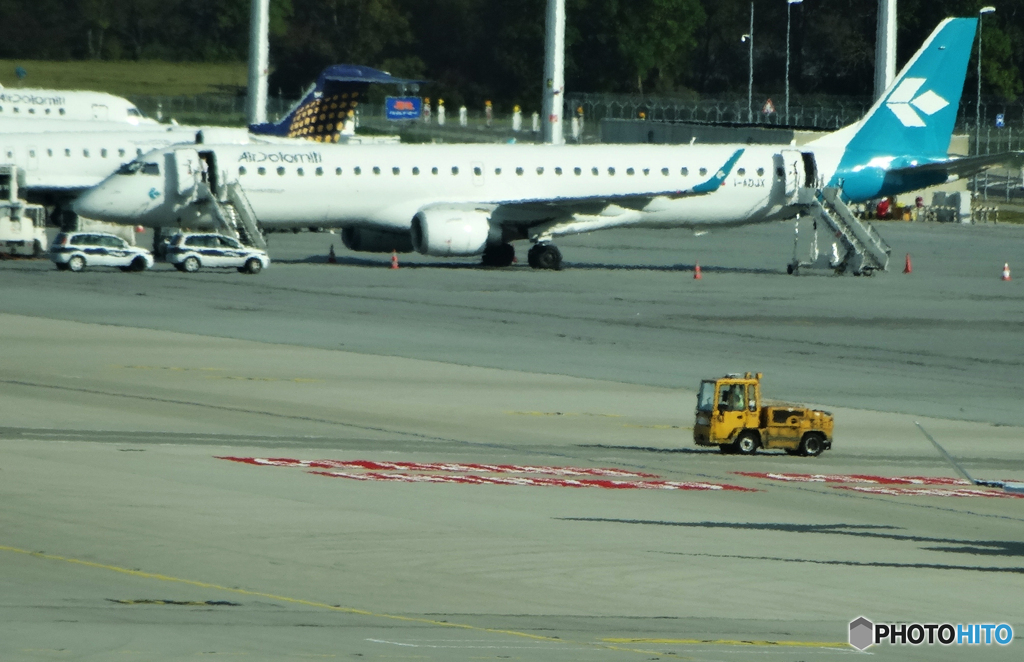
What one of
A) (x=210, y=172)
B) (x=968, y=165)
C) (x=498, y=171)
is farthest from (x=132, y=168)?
(x=968, y=165)

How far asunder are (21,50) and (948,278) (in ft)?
303

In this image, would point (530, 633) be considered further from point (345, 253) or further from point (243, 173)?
point (345, 253)

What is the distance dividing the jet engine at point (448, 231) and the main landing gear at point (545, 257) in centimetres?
243

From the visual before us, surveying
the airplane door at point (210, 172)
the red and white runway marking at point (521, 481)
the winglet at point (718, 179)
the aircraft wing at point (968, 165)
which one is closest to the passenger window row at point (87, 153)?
the airplane door at point (210, 172)

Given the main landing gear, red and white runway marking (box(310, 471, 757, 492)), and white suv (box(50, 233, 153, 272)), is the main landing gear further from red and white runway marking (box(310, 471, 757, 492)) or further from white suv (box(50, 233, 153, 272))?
red and white runway marking (box(310, 471, 757, 492))

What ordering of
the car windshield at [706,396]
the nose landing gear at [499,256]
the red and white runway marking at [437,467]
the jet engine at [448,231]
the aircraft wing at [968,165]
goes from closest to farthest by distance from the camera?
the red and white runway marking at [437,467], the car windshield at [706,396], the jet engine at [448,231], the aircraft wing at [968,165], the nose landing gear at [499,256]

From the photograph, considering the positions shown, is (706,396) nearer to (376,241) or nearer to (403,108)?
(376,241)

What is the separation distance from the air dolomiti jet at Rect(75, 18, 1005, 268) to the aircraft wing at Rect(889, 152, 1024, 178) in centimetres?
8

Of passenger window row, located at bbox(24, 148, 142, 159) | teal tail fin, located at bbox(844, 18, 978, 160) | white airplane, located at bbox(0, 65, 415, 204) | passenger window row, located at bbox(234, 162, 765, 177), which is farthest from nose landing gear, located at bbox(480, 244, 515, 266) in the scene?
passenger window row, located at bbox(24, 148, 142, 159)

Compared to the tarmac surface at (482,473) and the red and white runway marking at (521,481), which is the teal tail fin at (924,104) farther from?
the red and white runway marking at (521,481)

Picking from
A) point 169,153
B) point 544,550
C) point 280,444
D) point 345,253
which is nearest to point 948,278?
point 345,253

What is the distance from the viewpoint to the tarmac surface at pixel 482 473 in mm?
15945

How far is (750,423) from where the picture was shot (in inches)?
1125

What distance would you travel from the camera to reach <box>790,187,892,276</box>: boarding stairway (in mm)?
59844
